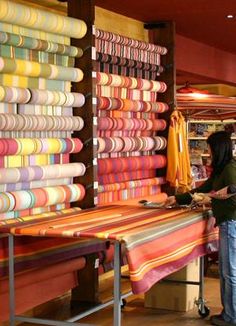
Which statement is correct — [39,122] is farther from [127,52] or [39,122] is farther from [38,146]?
[127,52]

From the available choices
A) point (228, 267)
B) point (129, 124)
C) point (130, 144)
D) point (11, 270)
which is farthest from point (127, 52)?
point (11, 270)

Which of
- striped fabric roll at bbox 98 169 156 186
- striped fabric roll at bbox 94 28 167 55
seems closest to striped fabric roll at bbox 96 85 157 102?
striped fabric roll at bbox 94 28 167 55

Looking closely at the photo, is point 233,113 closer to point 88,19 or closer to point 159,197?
point 159,197

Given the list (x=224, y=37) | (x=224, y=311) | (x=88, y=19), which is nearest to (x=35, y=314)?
(x=224, y=311)

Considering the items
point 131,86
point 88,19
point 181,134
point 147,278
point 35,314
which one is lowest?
point 35,314

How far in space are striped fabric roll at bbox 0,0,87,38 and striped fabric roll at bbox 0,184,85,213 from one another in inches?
43.7

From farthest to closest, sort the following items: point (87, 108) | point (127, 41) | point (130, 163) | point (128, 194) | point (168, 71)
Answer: point (168, 71) < point (128, 194) < point (130, 163) < point (127, 41) < point (87, 108)

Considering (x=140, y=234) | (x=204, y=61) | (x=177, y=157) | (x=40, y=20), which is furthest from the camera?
(x=204, y=61)

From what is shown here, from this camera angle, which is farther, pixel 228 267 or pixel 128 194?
pixel 128 194

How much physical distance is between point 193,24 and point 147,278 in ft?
13.0

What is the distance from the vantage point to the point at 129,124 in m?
5.90

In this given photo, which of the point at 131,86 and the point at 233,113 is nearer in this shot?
the point at 131,86

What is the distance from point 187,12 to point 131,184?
1.74 metres

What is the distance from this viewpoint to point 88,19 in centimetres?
507
